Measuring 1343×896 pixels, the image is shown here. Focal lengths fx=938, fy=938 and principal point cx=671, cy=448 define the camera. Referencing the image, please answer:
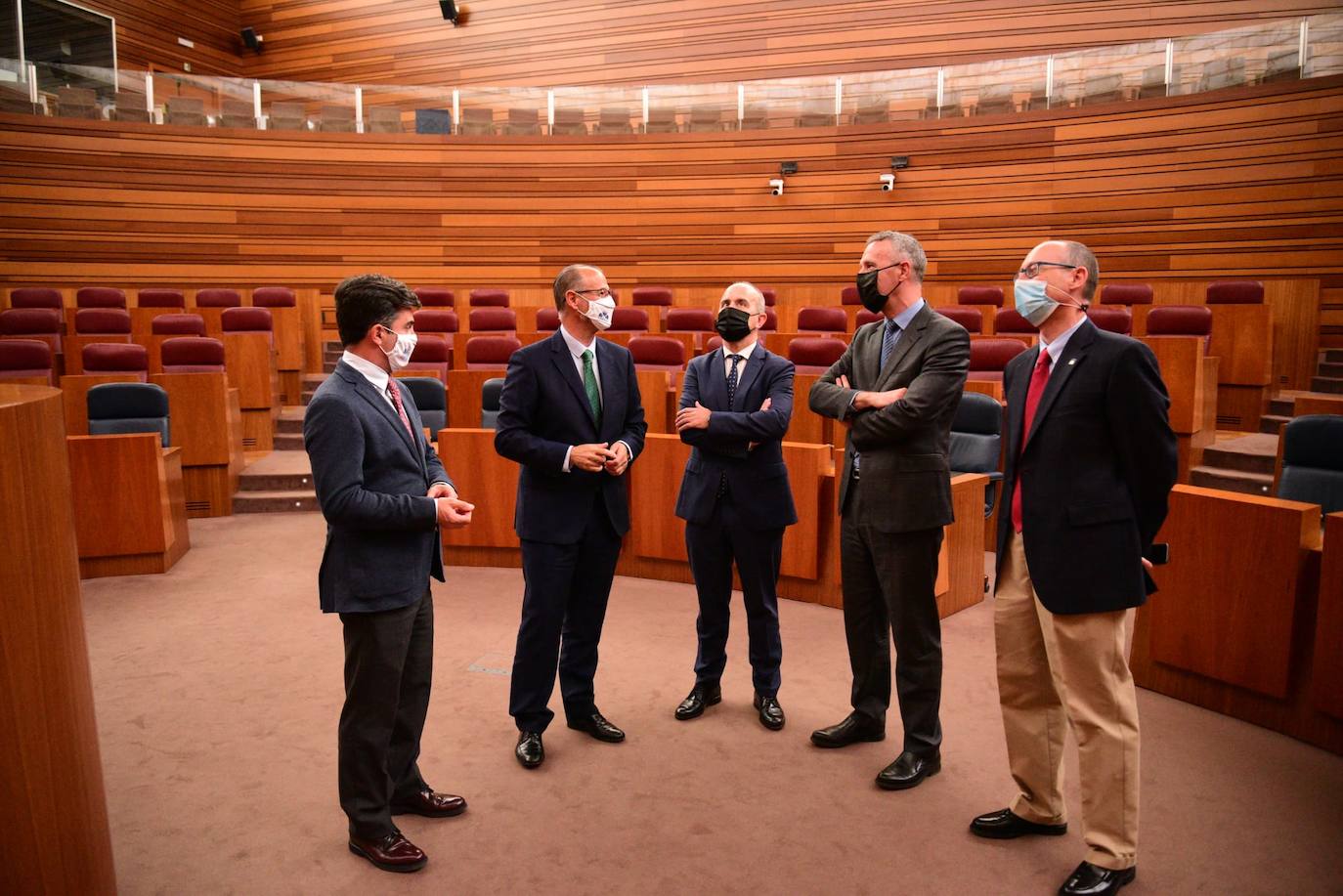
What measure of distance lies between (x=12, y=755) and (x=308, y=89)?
8.85 metres

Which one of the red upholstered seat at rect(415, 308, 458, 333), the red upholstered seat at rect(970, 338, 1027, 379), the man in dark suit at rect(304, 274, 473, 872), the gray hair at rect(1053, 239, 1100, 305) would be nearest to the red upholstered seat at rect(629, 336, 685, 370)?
the red upholstered seat at rect(970, 338, 1027, 379)

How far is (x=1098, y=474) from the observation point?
174 cm

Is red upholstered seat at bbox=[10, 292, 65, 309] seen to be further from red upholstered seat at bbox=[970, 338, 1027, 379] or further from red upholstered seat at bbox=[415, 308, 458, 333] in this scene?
red upholstered seat at bbox=[970, 338, 1027, 379]

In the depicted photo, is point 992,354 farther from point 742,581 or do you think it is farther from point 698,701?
point 698,701

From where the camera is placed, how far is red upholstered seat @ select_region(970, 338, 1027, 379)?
4.73 metres

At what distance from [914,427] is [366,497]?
1171 millimetres

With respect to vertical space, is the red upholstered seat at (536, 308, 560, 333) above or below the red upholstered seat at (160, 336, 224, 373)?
above

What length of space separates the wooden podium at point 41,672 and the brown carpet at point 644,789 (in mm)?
489

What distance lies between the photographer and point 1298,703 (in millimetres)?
2441

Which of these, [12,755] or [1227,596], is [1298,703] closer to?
[1227,596]

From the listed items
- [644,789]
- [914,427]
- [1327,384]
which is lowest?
[644,789]

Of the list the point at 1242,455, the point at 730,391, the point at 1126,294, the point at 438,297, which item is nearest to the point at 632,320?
the point at 438,297

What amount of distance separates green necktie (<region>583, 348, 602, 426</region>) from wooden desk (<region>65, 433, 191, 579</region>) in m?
2.46

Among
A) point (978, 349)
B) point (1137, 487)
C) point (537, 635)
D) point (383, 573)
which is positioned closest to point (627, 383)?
point (537, 635)
